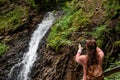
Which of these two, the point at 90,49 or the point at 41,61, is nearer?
the point at 90,49

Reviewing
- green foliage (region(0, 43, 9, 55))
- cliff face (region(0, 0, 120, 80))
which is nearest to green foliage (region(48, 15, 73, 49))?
cliff face (region(0, 0, 120, 80))

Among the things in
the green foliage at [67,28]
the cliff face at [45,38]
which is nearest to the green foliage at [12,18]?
the cliff face at [45,38]

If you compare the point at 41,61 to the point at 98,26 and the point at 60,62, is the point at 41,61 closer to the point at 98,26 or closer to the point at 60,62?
the point at 60,62

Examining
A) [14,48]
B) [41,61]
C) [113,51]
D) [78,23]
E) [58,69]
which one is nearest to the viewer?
[113,51]

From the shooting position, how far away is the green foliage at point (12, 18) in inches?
725

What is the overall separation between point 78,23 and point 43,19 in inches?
230

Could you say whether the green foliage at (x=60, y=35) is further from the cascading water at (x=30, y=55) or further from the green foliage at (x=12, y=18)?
the green foliage at (x=12, y=18)

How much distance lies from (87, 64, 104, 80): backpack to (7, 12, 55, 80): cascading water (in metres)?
9.81

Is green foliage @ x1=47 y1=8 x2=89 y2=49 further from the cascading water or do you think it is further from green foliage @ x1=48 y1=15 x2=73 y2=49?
the cascading water

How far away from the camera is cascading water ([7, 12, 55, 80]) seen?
49.9ft

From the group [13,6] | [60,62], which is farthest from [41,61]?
[13,6]

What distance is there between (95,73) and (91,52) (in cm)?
→ 39

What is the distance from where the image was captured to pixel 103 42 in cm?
1155

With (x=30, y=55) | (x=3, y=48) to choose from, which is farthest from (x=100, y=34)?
(x=3, y=48)
